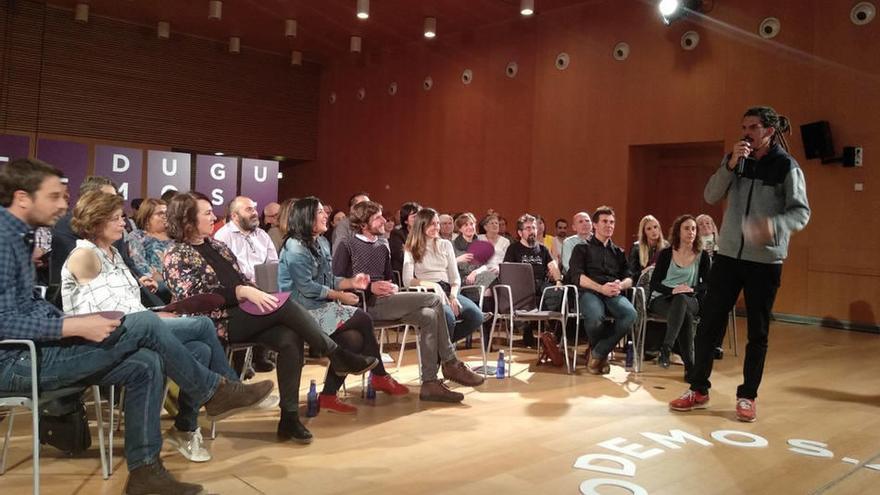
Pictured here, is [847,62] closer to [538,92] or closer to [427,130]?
[538,92]

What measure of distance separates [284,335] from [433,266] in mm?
1789

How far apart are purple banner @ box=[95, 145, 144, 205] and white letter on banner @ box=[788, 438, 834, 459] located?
494 cm

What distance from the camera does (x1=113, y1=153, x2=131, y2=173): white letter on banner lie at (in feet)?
18.5

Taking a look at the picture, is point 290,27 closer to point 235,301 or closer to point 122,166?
point 122,166

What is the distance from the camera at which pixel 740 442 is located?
352cm

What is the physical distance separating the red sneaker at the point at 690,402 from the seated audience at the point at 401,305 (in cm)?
121

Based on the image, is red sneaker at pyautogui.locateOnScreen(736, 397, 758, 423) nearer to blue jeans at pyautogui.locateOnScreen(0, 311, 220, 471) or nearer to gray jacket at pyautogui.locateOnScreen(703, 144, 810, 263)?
gray jacket at pyautogui.locateOnScreen(703, 144, 810, 263)

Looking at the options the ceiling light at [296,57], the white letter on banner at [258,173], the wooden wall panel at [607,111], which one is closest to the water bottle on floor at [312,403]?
the white letter on banner at [258,173]

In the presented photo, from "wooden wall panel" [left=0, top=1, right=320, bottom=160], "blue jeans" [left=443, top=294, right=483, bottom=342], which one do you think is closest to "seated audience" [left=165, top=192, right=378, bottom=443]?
"blue jeans" [left=443, top=294, right=483, bottom=342]

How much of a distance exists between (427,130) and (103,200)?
10289mm

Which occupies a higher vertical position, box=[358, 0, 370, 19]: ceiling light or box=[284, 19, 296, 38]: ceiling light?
box=[284, 19, 296, 38]: ceiling light

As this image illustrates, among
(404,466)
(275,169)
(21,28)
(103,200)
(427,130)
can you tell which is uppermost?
(21,28)

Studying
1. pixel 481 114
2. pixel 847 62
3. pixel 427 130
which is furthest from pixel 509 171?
pixel 847 62

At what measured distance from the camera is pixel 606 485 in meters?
2.84
